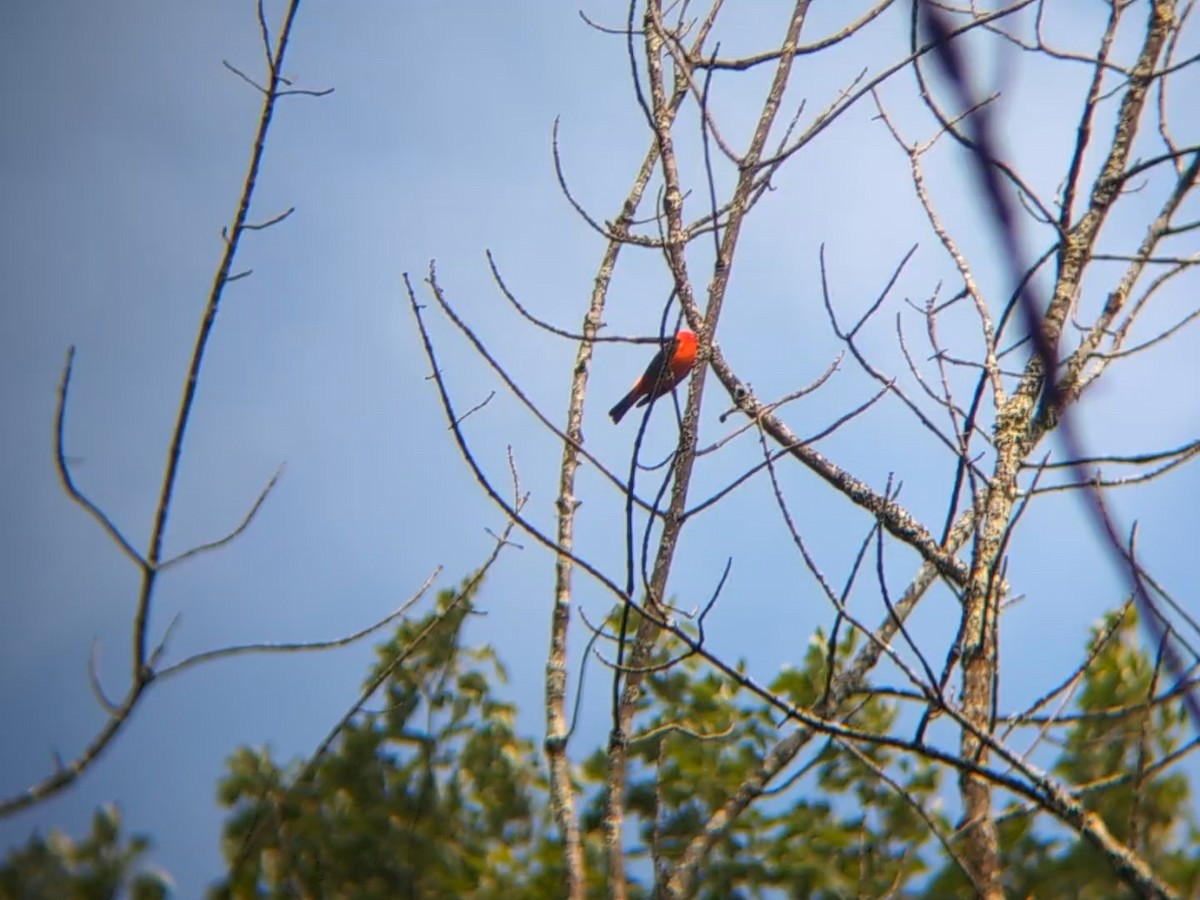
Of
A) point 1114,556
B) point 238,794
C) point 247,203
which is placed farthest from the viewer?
point 238,794

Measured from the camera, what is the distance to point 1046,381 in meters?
2.65

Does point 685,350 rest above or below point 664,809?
above

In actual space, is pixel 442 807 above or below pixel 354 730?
below

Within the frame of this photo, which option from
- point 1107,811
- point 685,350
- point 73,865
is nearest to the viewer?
point 73,865

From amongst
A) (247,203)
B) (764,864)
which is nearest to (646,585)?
(247,203)

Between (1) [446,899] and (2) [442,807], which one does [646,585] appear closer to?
(1) [446,899]

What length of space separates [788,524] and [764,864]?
7.35 ft

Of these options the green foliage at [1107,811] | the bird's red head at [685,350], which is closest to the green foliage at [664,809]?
the green foliage at [1107,811]

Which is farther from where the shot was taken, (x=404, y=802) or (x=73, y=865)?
(x=404, y=802)

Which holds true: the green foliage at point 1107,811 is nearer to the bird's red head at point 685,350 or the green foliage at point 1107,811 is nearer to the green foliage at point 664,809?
the green foliage at point 664,809

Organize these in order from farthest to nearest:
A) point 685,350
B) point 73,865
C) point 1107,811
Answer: point 685,350, point 1107,811, point 73,865

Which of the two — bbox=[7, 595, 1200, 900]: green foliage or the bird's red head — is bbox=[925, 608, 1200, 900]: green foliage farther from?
the bird's red head

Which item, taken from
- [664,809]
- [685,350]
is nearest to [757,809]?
[664,809]

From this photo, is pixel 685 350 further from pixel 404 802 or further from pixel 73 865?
pixel 73 865
